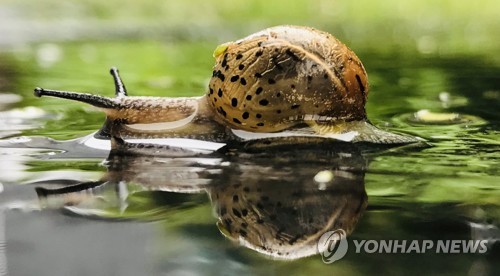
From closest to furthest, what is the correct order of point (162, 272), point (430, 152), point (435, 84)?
point (162, 272), point (430, 152), point (435, 84)

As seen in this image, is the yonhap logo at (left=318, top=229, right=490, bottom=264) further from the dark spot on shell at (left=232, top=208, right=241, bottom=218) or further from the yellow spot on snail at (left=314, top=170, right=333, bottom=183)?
the yellow spot on snail at (left=314, top=170, right=333, bottom=183)

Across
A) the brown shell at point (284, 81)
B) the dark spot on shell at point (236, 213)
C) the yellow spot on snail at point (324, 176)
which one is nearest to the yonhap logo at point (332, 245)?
the dark spot on shell at point (236, 213)

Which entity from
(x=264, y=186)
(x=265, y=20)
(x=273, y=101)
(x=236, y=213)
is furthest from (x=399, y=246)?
(x=265, y=20)

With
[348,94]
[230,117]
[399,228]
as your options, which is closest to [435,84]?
[348,94]

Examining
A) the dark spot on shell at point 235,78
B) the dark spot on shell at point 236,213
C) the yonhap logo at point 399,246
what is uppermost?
the dark spot on shell at point 235,78

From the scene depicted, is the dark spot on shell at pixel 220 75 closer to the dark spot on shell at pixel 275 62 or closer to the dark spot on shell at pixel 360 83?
the dark spot on shell at pixel 275 62

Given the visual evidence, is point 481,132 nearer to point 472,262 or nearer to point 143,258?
point 472,262

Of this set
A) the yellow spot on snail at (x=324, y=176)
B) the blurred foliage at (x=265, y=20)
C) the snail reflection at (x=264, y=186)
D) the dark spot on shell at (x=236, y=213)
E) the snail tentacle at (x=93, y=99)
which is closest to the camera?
the snail reflection at (x=264, y=186)
